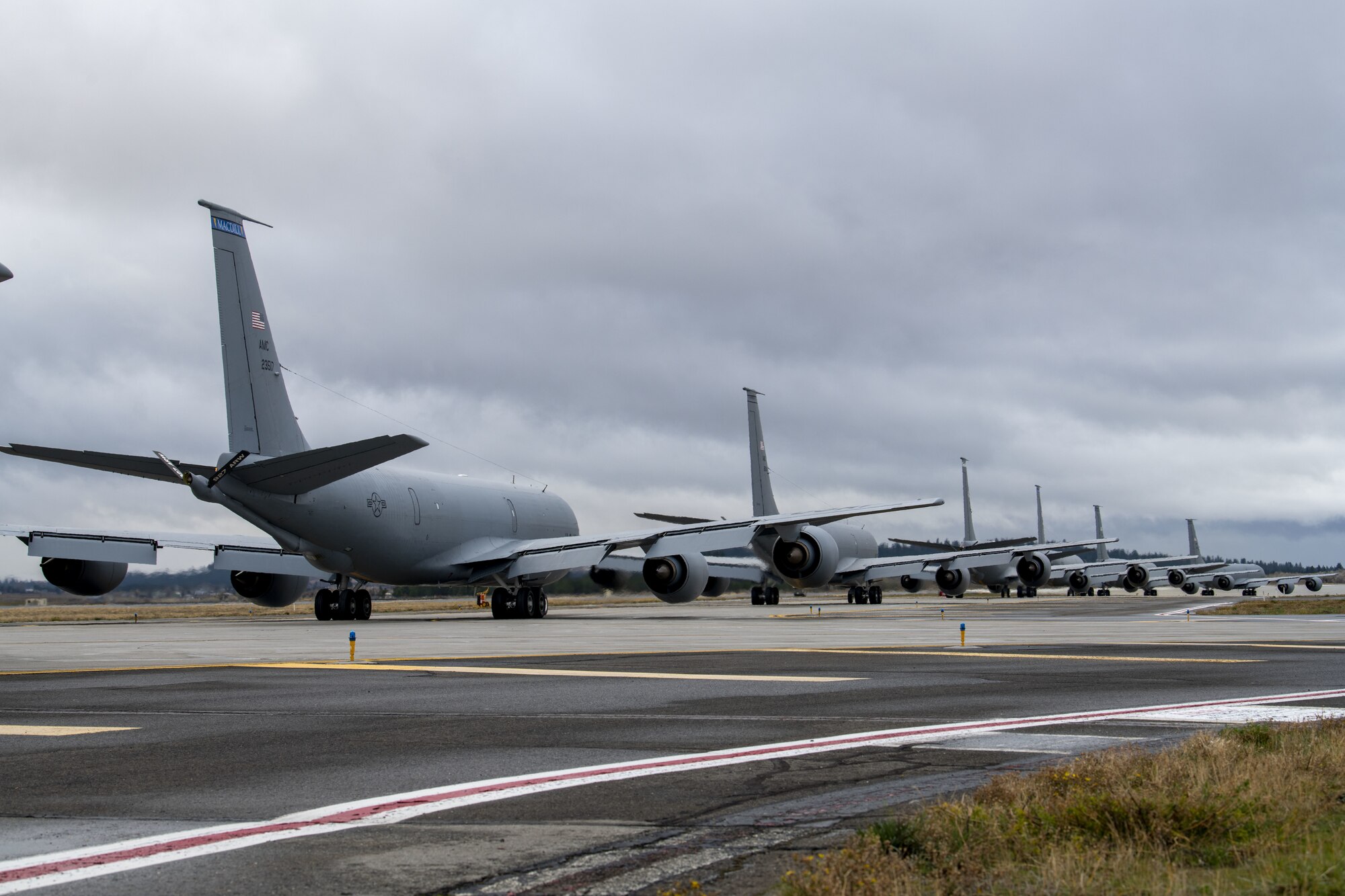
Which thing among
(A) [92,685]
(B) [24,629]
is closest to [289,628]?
(B) [24,629]

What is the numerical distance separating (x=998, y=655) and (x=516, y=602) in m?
24.9

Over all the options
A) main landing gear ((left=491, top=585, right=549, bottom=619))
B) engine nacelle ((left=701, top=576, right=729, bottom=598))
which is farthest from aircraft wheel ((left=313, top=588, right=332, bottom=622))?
engine nacelle ((left=701, top=576, right=729, bottom=598))

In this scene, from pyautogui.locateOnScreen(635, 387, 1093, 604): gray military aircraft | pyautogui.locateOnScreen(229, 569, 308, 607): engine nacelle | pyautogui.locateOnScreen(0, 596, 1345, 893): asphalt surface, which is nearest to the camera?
pyautogui.locateOnScreen(0, 596, 1345, 893): asphalt surface

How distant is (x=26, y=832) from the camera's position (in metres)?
6.15

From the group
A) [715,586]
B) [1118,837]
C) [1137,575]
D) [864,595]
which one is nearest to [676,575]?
[715,586]

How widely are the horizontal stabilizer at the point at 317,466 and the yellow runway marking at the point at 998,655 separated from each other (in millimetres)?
11471

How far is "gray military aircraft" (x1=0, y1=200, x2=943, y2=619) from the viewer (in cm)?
3169

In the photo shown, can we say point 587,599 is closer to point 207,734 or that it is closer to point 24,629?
point 24,629

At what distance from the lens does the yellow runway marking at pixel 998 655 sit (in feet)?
61.2

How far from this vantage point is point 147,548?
37750 mm

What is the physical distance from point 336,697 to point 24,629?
2959 centimetres

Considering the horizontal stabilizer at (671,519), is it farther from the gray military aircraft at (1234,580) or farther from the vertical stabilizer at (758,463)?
the gray military aircraft at (1234,580)

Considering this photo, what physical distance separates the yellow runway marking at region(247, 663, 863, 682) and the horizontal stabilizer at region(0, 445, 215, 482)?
43.1 feet

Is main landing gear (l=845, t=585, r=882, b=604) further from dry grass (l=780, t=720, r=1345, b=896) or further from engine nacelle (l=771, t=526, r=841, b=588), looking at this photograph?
dry grass (l=780, t=720, r=1345, b=896)
